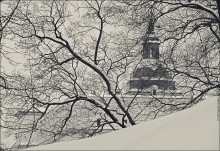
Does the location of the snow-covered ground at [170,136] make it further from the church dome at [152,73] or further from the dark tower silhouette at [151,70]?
the church dome at [152,73]

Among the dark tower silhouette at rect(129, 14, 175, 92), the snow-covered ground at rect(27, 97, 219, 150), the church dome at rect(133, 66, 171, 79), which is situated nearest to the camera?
the snow-covered ground at rect(27, 97, 219, 150)

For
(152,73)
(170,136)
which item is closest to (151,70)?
(152,73)

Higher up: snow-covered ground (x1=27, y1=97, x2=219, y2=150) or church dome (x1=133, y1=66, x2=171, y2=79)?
church dome (x1=133, y1=66, x2=171, y2=79)

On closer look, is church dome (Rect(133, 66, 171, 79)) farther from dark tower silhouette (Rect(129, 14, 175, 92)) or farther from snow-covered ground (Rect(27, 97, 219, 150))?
snow-covered ground (Rect(27, 97, 219, 150))

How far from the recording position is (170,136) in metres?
3.08

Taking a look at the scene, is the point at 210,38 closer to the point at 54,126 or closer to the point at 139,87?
the point at 139,87

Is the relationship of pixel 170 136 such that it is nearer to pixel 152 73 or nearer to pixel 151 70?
pixel 152 73

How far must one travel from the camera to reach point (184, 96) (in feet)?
46.0

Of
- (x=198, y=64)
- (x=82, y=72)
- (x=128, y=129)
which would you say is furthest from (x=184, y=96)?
(x=128, y=129)

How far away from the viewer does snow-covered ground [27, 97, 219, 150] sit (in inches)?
114

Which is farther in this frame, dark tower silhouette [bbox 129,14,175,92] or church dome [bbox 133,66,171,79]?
church dome [bbox 133,66,171,79]

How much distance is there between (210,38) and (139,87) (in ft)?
9.25

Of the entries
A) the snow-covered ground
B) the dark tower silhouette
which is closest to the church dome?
the dark tower silhouette

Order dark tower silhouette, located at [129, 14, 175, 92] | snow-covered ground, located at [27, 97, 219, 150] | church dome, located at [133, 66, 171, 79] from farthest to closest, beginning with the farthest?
church dome, located at [133, 66, 171, 79], dark tower silhouette, located at [129, 14, 175, 92], snow-covered ground, located at [27, 97, 219, 150]
